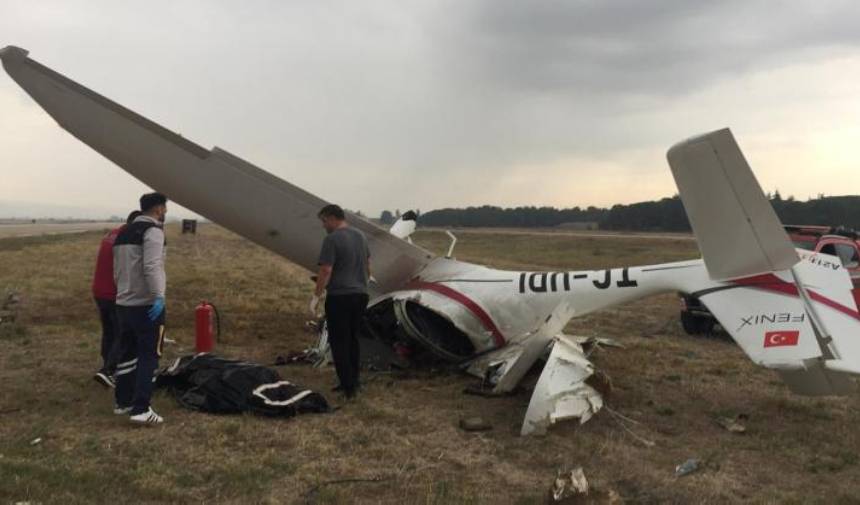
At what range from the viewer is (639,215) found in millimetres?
79062

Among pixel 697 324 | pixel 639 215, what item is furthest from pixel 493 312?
pixel 639 215

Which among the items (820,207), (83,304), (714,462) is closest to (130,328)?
(714,462)

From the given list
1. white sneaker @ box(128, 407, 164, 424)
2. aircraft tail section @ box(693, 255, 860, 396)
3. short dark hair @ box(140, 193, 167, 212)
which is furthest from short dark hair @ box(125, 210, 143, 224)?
aircraft tail section @ box(693, 255, 860, 396)

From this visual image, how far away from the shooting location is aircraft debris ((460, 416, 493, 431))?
5.42 metres

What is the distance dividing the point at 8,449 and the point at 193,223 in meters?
53.4

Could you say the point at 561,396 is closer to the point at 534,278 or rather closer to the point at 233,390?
the point at 534,278

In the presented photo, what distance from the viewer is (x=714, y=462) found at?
4801 millimetres

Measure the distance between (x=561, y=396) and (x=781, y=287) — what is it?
2.14 metres

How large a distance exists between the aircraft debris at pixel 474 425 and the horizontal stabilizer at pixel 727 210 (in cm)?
246

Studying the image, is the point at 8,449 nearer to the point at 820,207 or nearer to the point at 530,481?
the point at 530,481

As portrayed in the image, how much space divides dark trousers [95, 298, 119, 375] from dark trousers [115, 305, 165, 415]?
1.11 m

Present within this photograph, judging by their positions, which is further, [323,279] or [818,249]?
[818,249]

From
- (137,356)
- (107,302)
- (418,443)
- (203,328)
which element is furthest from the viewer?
(203,328)

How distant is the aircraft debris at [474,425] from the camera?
542 cm
